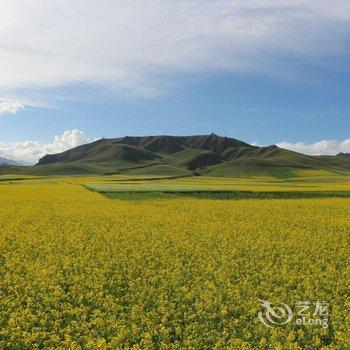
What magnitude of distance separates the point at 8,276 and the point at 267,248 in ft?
34.4

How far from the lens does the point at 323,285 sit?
1320cm

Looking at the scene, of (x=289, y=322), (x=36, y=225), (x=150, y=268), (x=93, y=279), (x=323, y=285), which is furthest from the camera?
(x=36, y=225)

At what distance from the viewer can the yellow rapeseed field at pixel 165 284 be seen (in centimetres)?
983

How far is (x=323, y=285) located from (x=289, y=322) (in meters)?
3.20

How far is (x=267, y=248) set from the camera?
18.9 metres

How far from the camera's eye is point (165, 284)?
13039mm

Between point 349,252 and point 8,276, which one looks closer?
point 8,276

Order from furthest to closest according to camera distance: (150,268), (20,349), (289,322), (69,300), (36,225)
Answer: (36,225), (150,268), (69,300), (289,322), (20,349)

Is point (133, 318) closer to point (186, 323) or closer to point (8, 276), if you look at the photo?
point (186, 323)

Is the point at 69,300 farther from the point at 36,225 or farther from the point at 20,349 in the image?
the point at 36,225

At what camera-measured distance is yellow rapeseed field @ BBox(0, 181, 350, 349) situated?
32.2ft

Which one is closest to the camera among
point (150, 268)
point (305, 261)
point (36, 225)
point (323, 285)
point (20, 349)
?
point (20, 349)

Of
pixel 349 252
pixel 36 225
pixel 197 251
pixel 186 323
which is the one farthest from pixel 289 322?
pixel 36 225

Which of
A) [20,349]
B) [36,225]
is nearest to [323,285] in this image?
[20,349]
